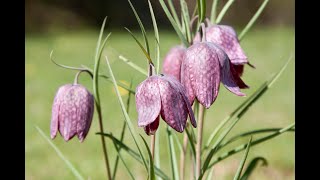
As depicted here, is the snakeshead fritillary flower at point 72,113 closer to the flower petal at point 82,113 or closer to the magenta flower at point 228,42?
the flower petal at point 82,113

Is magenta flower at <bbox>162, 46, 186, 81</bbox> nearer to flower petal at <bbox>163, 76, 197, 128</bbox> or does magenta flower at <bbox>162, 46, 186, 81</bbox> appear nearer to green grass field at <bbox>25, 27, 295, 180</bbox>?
green grass field at <bbox>25, 27, 295, 180</bbox>

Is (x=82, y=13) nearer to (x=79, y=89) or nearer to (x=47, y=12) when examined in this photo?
(x=47, y=12)

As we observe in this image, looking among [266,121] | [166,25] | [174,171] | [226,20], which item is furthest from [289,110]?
[166,25]

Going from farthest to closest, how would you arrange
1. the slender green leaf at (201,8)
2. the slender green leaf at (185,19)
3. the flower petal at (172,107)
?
the slender green leaf at (185,19) → the slender green leaf at (201,8) → the flower petal at (172,107)

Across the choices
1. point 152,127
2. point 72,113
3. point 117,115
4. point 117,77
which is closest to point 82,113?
point 72,113

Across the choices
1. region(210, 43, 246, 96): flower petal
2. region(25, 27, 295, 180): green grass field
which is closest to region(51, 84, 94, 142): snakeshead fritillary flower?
region(25, 27, 295, 180): green grass field

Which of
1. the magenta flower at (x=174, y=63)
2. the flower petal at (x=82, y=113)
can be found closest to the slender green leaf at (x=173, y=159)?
the magenta flower at (x=174, y=63)
